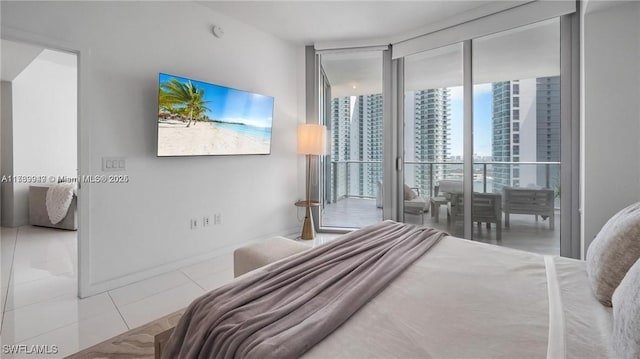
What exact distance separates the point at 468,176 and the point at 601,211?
129cm

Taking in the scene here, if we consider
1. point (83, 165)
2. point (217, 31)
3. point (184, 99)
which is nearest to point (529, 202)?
point (184, 99)

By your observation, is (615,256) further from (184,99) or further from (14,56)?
(14,56)

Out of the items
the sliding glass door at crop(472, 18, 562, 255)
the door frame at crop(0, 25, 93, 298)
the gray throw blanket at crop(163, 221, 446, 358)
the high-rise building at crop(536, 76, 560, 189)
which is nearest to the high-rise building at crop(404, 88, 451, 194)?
the sliding glass door at crop(472, 18, 562, 255)

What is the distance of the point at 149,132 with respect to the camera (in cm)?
294

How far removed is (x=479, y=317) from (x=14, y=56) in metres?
5.46

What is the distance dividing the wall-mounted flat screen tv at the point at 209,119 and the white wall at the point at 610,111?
3163 mm

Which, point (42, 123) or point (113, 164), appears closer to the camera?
point (113, 164)

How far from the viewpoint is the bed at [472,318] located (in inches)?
36.8

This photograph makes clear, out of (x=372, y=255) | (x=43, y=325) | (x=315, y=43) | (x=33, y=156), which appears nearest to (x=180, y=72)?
(x=315, y=43)

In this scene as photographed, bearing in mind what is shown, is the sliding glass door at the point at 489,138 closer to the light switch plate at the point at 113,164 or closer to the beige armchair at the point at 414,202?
the beige armchair at the point at 414,202

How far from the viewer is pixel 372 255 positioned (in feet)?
5.43

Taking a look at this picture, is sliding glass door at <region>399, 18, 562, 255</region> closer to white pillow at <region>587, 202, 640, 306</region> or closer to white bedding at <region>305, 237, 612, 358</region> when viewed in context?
white bedding at <region>305, 237, 612, 358</region>

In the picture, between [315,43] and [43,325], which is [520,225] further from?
[43,325]

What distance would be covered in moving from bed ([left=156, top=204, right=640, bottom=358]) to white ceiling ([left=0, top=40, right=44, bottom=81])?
4276mm
